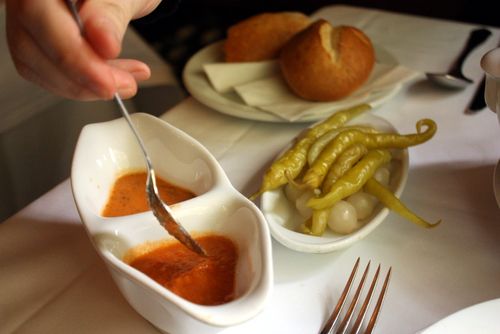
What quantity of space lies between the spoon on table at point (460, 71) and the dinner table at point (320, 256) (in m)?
0.11

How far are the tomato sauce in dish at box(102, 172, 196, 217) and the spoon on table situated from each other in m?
0.69

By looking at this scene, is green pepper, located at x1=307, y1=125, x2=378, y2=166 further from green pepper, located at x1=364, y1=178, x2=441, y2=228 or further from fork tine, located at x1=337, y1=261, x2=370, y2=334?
fork tine, located at x1=337, y1=261, x2=370, y2=334

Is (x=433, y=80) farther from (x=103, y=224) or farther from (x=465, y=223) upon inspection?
(x=103, y=224)

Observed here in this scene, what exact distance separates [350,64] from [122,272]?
2.38 feet

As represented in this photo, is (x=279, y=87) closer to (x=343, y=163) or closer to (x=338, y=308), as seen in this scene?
(x=343, y=163)

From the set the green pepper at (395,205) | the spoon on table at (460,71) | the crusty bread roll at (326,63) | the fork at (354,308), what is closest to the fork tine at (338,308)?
the fork at (354,308)

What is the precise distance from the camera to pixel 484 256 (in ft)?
2.39

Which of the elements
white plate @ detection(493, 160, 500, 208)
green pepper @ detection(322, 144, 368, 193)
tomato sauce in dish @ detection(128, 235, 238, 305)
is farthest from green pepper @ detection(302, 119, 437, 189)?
tomato sauce in dish @ detection(128, 235, 238, 305)

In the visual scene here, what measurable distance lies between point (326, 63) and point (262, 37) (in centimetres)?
23

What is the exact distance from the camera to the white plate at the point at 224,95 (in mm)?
1062

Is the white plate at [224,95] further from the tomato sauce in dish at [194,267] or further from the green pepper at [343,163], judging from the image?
the tomato sauce in dish at [194,267]

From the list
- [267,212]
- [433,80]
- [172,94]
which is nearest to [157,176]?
[267,212]

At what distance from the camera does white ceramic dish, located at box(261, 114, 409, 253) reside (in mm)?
701

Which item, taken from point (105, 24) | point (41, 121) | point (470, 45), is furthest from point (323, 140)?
point (41, 121)
